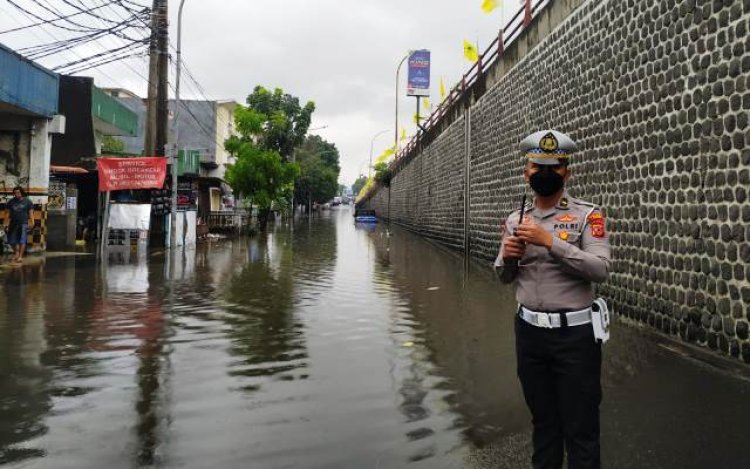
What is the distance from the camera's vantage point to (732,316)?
5.73 meters

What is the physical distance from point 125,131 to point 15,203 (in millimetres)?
14040

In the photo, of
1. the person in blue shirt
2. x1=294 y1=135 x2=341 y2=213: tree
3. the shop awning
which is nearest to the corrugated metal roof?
the person in blue shirt

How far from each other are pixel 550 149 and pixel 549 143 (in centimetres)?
3

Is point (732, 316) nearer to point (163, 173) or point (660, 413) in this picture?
point (660, 413)

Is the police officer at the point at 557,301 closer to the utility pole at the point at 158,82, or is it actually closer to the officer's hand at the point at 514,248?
the officer's hand at the point at 514,248

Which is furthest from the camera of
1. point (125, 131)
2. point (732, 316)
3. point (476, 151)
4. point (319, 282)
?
point (125, 131)

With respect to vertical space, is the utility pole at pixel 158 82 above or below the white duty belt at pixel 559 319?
above

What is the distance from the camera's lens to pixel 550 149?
9.35 feet

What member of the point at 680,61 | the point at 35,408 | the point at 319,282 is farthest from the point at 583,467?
the point at 319,282

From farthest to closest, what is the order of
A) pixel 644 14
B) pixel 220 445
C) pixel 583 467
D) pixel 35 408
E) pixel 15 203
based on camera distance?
pixel 15 203
pixel 644 14
pixel 35 408
pixel 220 445
pixel 583 467

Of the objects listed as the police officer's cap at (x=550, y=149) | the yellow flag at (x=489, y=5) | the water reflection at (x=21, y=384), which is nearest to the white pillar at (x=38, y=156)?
the water reflection at (x=21, y=384)

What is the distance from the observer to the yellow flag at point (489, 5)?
1711 cm

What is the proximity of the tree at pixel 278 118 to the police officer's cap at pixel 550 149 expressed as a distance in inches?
1110

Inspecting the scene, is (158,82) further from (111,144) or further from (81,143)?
(111,144)
